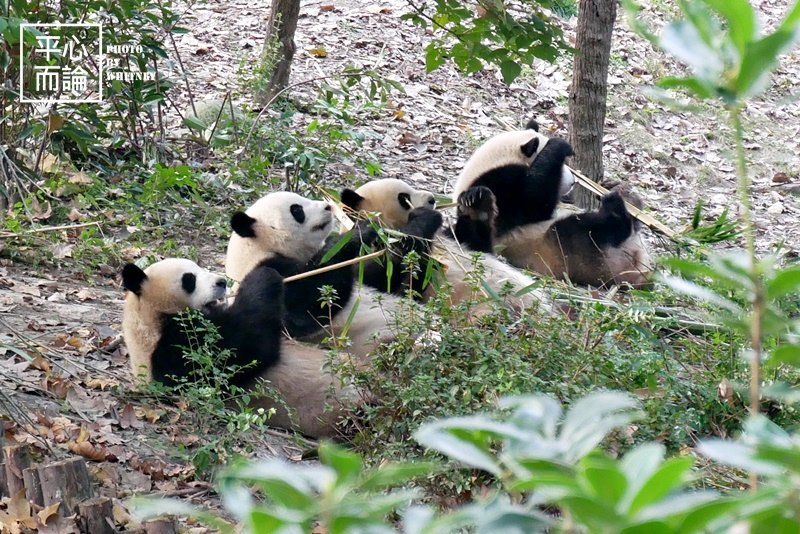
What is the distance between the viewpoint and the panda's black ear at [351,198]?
21.0ft

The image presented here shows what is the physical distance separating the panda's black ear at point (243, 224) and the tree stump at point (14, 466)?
2.38 metres

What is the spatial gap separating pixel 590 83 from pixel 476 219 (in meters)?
1.98

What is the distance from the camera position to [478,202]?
21.9ft

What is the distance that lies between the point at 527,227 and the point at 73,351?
3639 millimetres

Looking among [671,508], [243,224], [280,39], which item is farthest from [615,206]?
[671,508]

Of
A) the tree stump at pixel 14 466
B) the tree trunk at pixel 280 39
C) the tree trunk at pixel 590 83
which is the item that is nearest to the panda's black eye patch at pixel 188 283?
the tree stump at pixel 14 466

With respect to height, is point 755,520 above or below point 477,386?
above

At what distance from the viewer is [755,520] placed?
0.85m

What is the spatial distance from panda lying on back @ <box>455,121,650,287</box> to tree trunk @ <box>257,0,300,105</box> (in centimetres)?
273

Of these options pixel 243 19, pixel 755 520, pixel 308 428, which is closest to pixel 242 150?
pixel 308 428

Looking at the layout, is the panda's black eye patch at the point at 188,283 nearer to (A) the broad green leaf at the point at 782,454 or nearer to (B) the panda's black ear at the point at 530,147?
(B) the panda's black ear at the point at 530,147

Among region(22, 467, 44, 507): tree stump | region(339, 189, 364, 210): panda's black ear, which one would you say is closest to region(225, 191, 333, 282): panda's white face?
region(339, 189, 364, 210): panda's black ear

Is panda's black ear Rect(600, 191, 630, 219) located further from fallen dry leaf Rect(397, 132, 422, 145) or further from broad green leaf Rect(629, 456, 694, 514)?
broad green leaf Rect(629, 456, 694, 514)

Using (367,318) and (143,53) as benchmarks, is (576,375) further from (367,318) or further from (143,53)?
(143,53)
